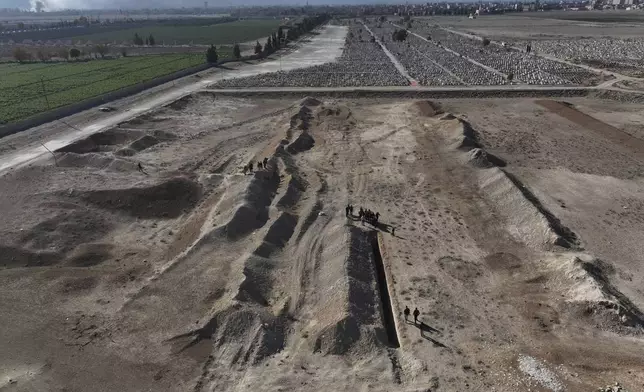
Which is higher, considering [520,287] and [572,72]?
[572,72]

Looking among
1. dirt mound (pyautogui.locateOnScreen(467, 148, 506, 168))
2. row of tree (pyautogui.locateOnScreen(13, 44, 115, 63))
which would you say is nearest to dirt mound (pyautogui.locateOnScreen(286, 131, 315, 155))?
dirt mound (pyautogui.locateOnScreen(467, 148, 506, 168))

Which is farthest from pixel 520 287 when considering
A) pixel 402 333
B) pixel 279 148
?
pixel 279 148

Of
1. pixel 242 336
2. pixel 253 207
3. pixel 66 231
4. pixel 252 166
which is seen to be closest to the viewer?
pixel 242 336

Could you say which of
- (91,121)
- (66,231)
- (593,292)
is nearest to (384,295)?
(593,292)

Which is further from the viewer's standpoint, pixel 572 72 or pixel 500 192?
pixel 572 72

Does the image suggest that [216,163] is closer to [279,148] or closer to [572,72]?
[279,148]

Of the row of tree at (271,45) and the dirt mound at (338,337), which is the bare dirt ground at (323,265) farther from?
the row of tree at (271,45)

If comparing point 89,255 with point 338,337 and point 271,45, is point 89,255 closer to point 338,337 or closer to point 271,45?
point 338,337
